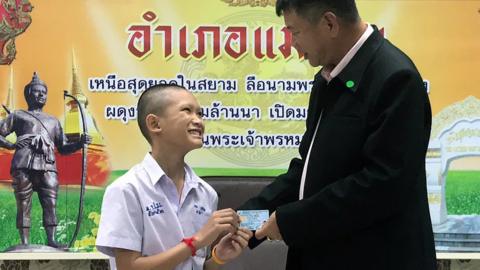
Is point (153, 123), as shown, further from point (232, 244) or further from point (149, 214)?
point (232, 244)

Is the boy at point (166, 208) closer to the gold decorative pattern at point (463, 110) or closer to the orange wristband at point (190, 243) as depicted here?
the orange wristband at point (190, 243)

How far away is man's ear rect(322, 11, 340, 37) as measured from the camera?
47.4 inches

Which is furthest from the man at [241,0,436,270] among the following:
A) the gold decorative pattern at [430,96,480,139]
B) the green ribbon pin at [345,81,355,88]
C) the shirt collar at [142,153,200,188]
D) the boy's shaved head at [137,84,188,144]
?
the gold decorative pattern at [430,96,480,139]

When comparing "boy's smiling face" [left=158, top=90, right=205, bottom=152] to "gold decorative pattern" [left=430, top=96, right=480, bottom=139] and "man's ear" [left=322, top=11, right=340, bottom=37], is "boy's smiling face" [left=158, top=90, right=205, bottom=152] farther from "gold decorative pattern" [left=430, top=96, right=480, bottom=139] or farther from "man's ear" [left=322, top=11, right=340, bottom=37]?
"gold decorative pattern" [left=430, top=96, right=480, bottom=139]

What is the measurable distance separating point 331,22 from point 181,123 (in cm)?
46

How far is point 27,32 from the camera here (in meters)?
2.52

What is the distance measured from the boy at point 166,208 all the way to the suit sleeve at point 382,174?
0.85 ft

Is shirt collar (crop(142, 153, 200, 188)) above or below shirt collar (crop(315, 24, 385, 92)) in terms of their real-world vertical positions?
below

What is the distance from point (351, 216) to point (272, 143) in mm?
1452

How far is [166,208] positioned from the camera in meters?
1.32

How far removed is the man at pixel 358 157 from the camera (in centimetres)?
111

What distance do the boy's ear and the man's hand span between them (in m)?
0.38

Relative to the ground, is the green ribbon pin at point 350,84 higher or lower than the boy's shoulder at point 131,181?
higher

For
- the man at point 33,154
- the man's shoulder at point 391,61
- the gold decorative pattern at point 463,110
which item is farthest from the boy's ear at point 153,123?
the gold decorative pattern at point 463,110
